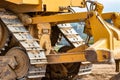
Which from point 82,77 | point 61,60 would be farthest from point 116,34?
point 82,77

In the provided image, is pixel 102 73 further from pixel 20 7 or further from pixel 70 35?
pixel 20 7

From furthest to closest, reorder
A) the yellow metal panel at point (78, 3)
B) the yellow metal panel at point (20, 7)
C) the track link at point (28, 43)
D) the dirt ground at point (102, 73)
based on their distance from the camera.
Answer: the dirt ground at point (102, 73) → the yellow metal panel at point (78, 3) → the yellow metal panel at point (20, 7) → the track link at point (28, 43)

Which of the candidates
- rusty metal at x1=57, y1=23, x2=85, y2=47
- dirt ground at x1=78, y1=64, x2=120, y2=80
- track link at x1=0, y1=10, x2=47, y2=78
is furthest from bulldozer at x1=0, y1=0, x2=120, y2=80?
dirt ground at x1=78, y1=64, x2=120, y2=80

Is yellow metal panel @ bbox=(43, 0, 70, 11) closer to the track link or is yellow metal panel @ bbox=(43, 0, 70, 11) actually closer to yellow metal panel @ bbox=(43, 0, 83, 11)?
yellow metal panel @ bbox=(43, 0, 83, 11)

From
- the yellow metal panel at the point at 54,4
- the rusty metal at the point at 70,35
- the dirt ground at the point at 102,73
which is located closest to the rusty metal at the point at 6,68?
the yellow metal panel at the point at 54,4

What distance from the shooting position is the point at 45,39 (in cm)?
1153

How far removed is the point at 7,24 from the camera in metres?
11.1

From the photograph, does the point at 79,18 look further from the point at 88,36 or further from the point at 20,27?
the point at 20,27

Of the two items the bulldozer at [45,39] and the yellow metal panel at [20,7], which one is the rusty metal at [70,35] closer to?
the bulldozer at [45,39]

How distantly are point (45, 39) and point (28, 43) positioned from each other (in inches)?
30.7

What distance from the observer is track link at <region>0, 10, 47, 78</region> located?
1061cm

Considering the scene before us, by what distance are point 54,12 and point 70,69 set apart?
4.75 ft

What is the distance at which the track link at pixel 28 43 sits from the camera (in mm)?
10610

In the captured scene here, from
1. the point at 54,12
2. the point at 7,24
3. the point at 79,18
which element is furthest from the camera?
the point at 54,12
